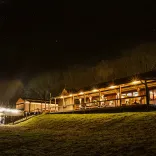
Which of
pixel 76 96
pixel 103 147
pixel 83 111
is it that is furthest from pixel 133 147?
pixel 76 96

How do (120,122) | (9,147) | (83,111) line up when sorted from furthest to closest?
(83,111)
(120,122)
(9,147)

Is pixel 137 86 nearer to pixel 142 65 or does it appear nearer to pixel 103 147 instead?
pixel 103 147

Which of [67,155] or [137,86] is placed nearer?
[67,155]

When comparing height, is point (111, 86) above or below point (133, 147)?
above

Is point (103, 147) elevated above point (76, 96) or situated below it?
below

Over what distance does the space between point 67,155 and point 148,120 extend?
8568mm

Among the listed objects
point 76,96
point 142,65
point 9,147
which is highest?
point 142,65

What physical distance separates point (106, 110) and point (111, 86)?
17.6ft

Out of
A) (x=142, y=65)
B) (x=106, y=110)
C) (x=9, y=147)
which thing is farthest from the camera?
(x=142, y=65)

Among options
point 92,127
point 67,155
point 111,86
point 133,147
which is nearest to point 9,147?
point 67,155

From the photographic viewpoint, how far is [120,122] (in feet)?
54.3

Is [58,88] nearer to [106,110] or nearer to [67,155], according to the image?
[106,110]

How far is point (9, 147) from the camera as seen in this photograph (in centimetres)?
1016

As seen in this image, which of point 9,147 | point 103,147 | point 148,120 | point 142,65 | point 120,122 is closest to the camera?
point 103,147
